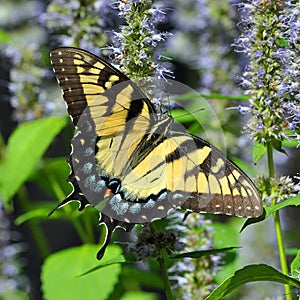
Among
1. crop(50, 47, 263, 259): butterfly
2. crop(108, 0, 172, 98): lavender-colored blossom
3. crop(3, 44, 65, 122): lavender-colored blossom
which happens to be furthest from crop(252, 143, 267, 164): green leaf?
crop(3, 44, 65, 122): lavender-colored blossom

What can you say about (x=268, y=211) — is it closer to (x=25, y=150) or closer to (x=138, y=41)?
(x=138, y=41)

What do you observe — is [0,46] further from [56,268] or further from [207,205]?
[207,205]

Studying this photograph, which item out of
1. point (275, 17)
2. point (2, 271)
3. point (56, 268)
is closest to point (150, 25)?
point (275, 17)

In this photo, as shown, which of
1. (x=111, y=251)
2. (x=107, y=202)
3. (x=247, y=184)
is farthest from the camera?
(x=111, y=251)

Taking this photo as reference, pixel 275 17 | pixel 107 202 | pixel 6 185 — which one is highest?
pixel 275 17

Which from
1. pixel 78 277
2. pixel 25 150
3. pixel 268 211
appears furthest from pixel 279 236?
pixel 25 150

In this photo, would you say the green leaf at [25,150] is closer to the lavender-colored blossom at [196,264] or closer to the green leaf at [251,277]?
the lavender-colored blossom at [196,264]
